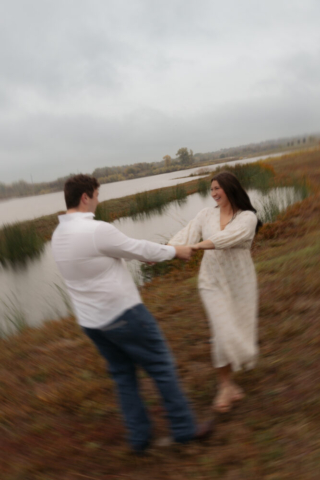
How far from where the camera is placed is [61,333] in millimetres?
6359

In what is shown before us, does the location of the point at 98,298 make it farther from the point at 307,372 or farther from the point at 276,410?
the point at 307,372

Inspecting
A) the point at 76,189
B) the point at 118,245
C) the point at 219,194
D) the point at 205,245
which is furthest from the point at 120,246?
the point at 219,194

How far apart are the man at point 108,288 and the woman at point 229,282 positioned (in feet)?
2.57

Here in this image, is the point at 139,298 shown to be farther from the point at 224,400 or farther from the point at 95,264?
the point at 224,400

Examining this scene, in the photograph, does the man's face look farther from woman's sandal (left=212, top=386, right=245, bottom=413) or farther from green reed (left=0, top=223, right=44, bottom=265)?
green reed (left=0, top=223, right=44, bottom=265)

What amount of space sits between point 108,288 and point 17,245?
1585 centimetres

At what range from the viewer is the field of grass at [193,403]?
2.81 meters

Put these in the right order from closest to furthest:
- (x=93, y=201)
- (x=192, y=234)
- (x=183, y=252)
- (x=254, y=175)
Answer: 1. (x=93, y=201)
2. (x=183, y=252)
3. (x=192, y=234)
4. (x=254, y=175)

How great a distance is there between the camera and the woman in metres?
3.24

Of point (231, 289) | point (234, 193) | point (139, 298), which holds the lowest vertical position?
point (231, 289)

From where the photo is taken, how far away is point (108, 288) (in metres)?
2.36

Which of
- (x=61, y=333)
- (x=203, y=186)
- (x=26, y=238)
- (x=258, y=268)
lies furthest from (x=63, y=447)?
(x=203, y=186)

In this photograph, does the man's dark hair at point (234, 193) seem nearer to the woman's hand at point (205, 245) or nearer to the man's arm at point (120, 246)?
the woman's hand at point (205, 245)

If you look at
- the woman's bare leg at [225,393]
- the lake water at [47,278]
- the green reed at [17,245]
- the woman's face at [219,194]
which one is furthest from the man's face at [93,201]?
the green reed at [17,245]
